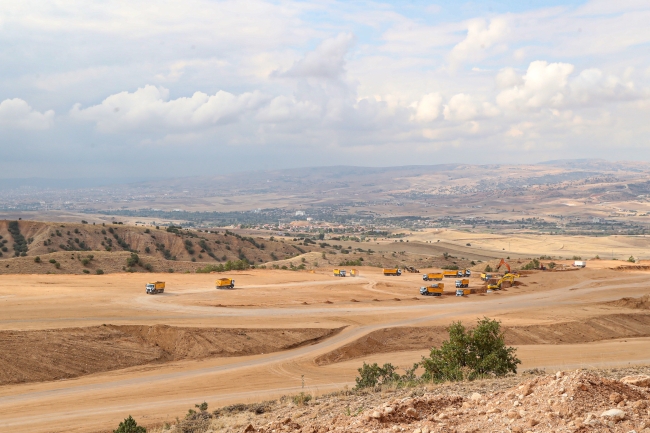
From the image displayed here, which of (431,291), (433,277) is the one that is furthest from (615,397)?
(433,277)

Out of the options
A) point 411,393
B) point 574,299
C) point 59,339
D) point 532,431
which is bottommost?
point 574,299

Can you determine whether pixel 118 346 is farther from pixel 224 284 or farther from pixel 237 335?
pixel 224 284

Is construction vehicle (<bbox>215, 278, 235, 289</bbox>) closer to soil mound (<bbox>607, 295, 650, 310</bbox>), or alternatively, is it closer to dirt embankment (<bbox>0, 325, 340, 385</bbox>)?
dirt embankment (<bbox>0, 325, 340, 385</bbox>)

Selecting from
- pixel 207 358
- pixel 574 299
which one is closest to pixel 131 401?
pixel 207 358

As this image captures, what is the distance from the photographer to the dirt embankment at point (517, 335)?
41.0m

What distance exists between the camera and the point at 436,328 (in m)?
46.6

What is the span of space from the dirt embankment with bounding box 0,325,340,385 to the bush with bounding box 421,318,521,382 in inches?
753

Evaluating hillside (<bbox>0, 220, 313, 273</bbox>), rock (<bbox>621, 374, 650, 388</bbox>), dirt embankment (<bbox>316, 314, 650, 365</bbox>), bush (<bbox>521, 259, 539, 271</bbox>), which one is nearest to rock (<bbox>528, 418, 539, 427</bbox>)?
rock (<bbox>621, 374, 650, 388</bbox>)

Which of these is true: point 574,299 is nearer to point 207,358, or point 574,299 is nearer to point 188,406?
point 207,358

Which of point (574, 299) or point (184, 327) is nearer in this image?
point (184, 327)

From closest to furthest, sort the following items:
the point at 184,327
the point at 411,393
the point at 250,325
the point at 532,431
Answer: the point at 532,431 < the point at 411,393 < the point at 184,327 < the point at 250,325

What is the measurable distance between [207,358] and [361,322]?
15.6 meters

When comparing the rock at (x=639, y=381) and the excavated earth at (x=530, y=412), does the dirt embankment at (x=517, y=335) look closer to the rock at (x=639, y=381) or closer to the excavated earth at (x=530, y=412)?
the excavated earth at (x=530, y=412)

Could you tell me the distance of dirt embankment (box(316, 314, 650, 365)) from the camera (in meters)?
41.0
